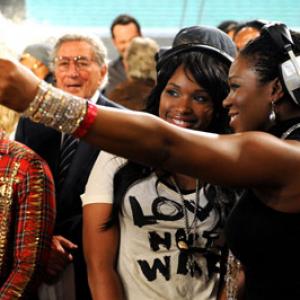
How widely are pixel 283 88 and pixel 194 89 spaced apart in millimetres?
609

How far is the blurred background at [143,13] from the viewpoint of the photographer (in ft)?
21.1

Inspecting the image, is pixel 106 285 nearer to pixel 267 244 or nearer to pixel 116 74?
pixel 267 244

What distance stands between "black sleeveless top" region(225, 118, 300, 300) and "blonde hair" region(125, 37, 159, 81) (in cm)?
248

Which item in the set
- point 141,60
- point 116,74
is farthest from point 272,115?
point 116,74

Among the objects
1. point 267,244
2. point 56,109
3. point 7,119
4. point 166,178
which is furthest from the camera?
point 7,119

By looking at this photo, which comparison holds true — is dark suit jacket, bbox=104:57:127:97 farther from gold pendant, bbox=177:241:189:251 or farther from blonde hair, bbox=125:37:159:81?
gold pendant, bbox=177:241:189:251

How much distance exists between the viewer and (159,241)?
2.13 m

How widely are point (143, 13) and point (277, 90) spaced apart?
5.77 metres

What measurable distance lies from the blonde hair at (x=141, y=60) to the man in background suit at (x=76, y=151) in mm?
863

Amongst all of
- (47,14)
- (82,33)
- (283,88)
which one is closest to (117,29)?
(47,14)

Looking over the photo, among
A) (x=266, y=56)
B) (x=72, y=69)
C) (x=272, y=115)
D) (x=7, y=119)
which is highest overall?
(x=266, y=56)

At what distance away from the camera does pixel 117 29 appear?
5605 millimetres

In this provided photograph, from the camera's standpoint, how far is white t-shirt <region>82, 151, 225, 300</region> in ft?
7.02

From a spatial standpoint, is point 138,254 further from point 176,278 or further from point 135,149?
point 135,149
